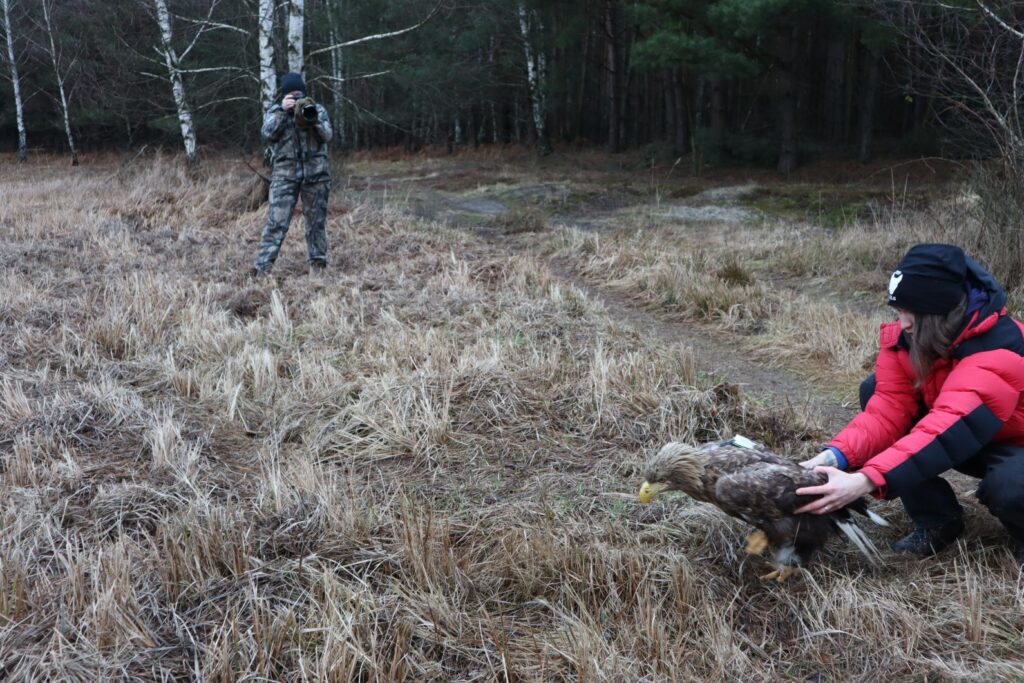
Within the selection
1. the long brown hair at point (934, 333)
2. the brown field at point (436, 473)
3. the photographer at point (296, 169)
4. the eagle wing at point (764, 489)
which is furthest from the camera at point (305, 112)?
the long brown hair at point (934, 333)

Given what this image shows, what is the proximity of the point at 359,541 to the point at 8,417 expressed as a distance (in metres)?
2.23

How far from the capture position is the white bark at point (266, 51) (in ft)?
40.5

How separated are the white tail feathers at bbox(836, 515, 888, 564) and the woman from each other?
19 centimetres

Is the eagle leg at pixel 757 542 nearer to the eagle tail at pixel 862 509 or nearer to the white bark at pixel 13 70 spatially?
the eagle tail at pixel 862 509

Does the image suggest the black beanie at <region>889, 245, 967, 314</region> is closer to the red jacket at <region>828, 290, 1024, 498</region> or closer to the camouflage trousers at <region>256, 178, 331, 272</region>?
the red jacket at <region>828, 290, 1024, 498</region>

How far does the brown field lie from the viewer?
2615 millimetres

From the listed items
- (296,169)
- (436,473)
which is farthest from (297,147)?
(436,473)

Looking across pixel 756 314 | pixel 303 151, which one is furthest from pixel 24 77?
pixel 756 314

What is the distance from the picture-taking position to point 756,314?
23.2 ft

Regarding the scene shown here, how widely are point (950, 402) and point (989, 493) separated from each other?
35cm

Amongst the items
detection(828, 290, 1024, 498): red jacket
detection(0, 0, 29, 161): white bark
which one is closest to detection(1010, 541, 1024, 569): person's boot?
detection(828, 290, 1024, 498): red jacket

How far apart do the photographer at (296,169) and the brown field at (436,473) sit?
354 mm

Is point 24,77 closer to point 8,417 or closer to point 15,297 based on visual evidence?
point 15,297

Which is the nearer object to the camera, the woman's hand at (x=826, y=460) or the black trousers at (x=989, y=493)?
the black trousers at (x=989, y=493)
